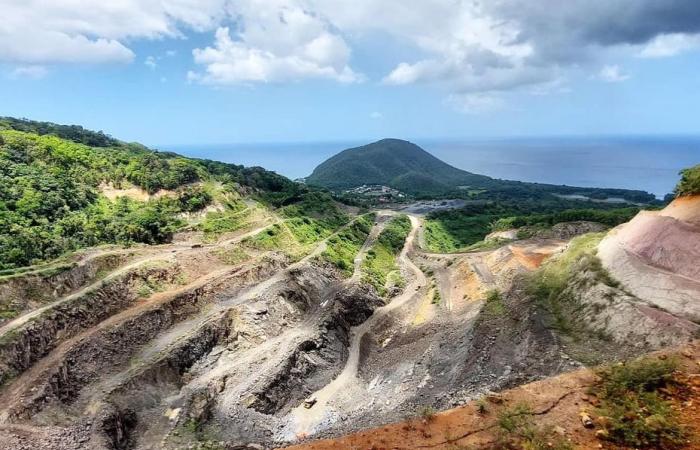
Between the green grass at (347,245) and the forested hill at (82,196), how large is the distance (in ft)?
45.8

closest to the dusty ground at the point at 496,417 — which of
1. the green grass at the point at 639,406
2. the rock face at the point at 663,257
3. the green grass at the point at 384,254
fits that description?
the green grass at the point at 639,406

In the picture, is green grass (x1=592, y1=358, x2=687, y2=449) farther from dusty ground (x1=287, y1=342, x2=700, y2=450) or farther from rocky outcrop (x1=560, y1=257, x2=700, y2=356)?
rocky outcrop (x1=560, y1=257, x2=700, y2=356)

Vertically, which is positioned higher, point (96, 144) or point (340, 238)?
point (96, 144)

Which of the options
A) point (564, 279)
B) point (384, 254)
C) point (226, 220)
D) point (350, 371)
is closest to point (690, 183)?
point (564, 279)

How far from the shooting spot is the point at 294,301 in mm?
47438

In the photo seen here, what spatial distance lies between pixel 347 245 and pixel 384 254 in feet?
21.7

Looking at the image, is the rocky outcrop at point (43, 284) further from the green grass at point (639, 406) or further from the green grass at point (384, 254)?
the green grass at point (639, 406)

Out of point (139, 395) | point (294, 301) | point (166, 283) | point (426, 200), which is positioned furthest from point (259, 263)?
point (426, 200)

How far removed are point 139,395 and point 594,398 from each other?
28.2m

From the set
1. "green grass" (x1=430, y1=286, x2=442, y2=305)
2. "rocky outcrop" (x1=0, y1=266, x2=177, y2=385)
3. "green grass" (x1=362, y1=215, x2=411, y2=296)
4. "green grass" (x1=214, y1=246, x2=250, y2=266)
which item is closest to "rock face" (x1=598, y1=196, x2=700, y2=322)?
"green grass" (x1=430, y1=286, x2=442, y2=305)

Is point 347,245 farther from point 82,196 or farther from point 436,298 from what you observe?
point 82,196

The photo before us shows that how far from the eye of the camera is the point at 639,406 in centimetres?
1605

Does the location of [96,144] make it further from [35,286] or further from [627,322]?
[627,322]

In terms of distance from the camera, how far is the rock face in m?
24.5
